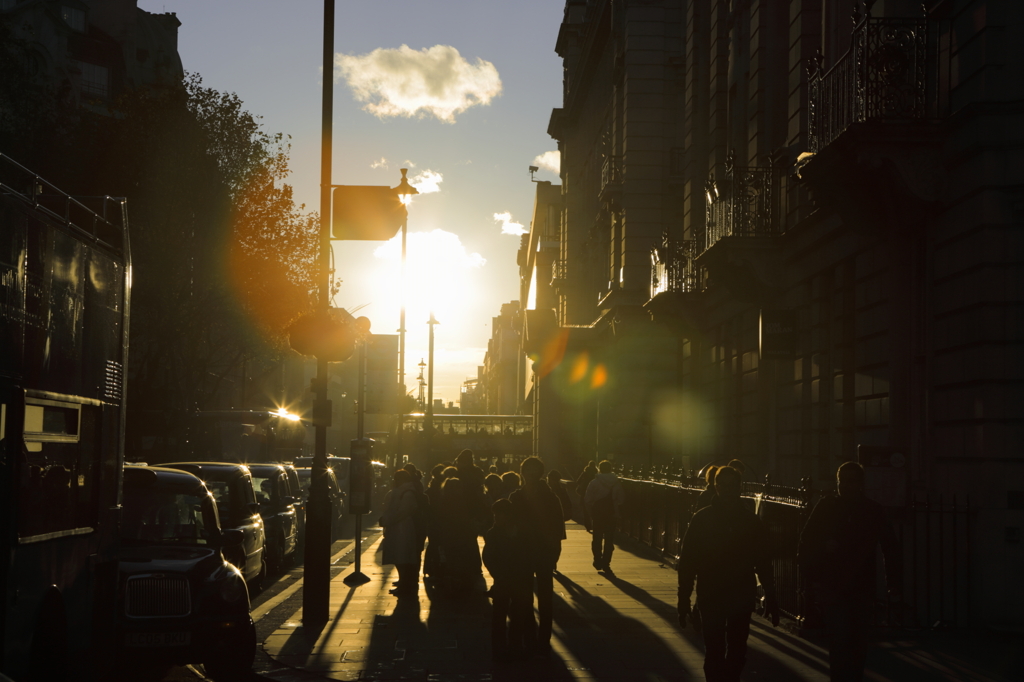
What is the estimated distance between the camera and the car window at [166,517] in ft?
35.8

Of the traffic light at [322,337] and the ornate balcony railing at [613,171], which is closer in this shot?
the traffic light at [322,337]

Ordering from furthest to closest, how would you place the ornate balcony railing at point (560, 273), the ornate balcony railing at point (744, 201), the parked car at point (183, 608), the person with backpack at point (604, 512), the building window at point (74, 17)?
the ornate balcony railing at point (560, 273) < the building window at point (74, 17) < the ornate balcony railing at point (744, 201) < the person with backpack at point (604, 512) < the parked car at point (183, 608)

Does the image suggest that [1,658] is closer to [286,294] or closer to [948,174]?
[948,174]

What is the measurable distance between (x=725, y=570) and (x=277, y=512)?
13.6m

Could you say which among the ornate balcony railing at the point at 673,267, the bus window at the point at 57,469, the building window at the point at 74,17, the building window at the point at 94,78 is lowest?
the bus window at the point at 57,469

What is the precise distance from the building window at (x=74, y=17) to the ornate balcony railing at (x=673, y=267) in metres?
46.4

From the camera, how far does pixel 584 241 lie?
5341 cm

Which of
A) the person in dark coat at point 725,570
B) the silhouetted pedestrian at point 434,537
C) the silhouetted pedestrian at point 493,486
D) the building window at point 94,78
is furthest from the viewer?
the building window at point 94,78

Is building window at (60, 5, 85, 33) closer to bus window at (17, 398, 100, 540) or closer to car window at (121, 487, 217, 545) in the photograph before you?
car window at (121, 487, 217, 545)

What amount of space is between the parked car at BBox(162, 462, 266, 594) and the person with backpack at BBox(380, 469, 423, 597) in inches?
67.0

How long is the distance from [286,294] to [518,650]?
26.8m

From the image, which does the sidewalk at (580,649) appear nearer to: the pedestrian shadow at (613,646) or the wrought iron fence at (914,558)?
the pedestrian shadow at (613,646)

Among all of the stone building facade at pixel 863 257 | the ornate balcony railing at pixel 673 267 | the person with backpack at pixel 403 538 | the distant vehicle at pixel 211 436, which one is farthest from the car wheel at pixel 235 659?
the distant vehicle at pixel 211 436

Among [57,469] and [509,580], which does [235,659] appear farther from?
[57,469]
